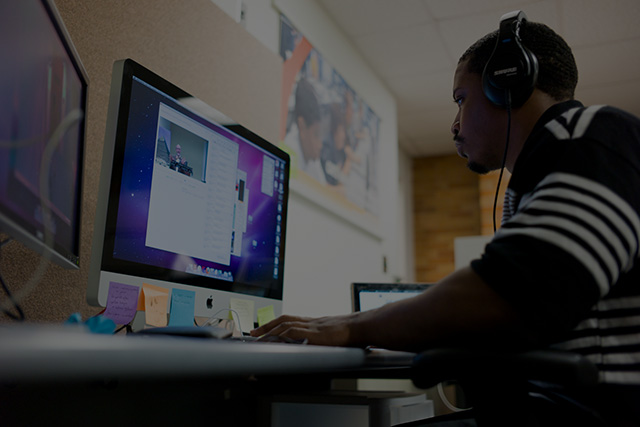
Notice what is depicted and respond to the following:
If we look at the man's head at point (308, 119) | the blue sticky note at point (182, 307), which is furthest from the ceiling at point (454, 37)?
the blue sticky note at point (182, 307)

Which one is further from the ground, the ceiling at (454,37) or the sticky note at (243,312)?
the ceiling at (454,37)

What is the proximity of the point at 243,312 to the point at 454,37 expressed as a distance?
2601 millimetres

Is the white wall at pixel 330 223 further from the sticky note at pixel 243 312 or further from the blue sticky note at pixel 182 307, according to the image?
the blue sticky note at pixel 182 307

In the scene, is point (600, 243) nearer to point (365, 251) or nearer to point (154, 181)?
point (154, 181)

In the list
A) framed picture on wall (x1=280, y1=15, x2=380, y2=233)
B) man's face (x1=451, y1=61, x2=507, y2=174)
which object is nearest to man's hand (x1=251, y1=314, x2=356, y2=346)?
man's face (x1=451, y1=61, x2=507, y2=174)

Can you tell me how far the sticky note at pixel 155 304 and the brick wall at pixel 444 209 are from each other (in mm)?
4198

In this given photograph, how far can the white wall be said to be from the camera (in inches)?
91.3

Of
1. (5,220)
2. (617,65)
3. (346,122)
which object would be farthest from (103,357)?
(617,65)

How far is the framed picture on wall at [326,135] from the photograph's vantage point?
242cm

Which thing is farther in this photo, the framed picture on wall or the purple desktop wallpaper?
the framed picture on wall

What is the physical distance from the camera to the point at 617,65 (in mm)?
3529

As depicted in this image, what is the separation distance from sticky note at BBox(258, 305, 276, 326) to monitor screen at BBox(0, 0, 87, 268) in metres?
0.44

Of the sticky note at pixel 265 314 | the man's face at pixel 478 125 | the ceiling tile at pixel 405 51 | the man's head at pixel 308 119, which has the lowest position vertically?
the sticky note at pixel 265 314

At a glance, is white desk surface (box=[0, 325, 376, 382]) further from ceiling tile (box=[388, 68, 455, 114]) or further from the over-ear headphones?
ceiling tile (box=[388, 68, 455, 114])
